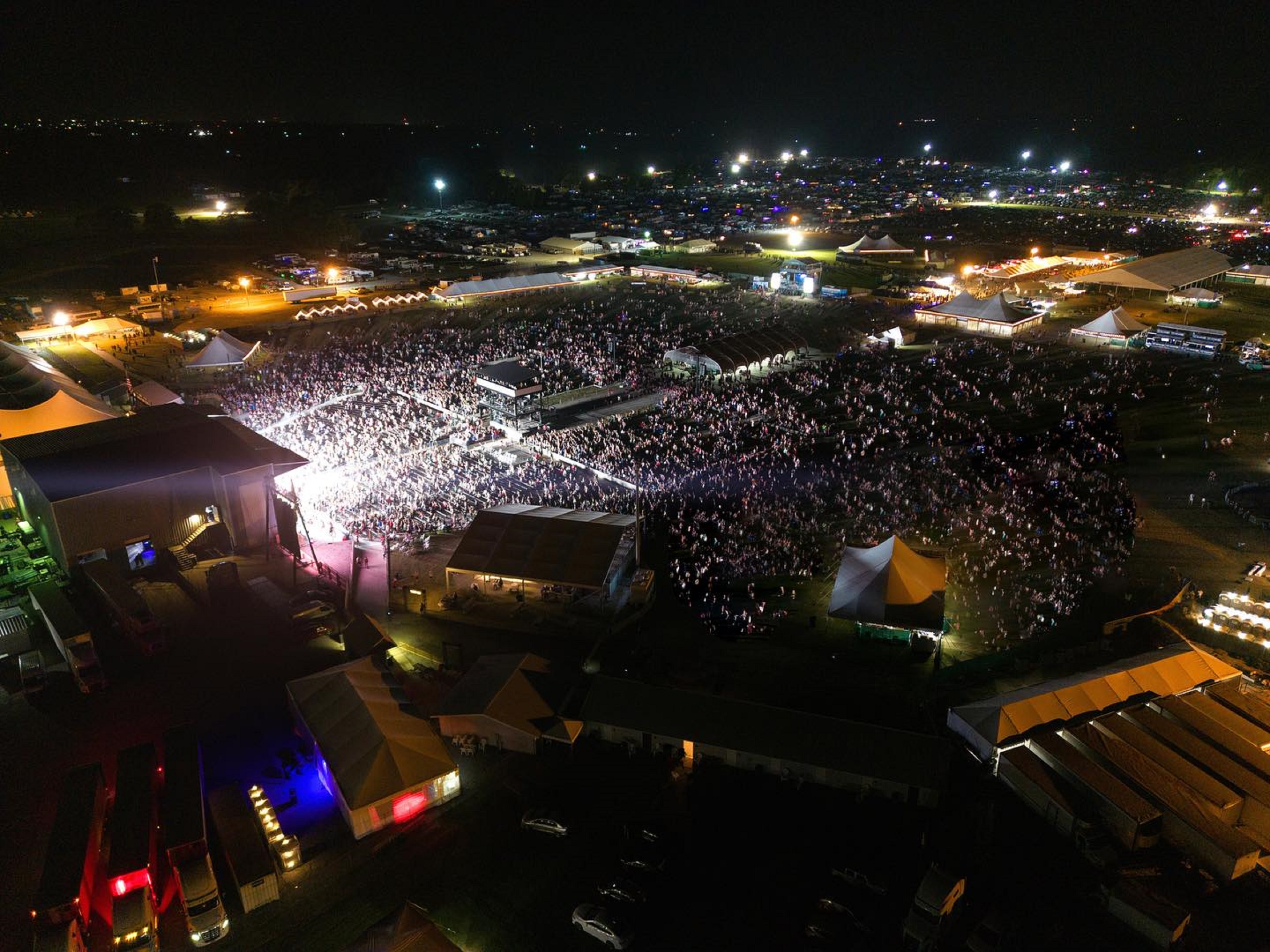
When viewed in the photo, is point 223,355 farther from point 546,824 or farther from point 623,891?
point 623,891

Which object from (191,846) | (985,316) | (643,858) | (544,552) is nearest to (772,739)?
(643,858)

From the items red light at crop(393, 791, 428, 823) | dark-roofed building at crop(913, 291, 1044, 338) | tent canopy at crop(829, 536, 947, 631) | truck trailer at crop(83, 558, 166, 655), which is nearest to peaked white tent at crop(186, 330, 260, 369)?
truck trailer at crop(83, 558, 166, 655)

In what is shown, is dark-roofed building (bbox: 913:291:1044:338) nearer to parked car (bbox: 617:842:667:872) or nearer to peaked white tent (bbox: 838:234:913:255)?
peaked white tent (bbox: 838:234:913:255)

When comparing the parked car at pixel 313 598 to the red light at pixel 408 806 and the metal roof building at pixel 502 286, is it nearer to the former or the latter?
the red light at pixel 408 806

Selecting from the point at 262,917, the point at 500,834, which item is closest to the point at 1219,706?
the point at 500,834

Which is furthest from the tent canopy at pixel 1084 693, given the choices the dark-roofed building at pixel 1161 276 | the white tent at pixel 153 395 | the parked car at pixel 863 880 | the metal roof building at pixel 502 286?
the metal roof building at pixel 502 286
